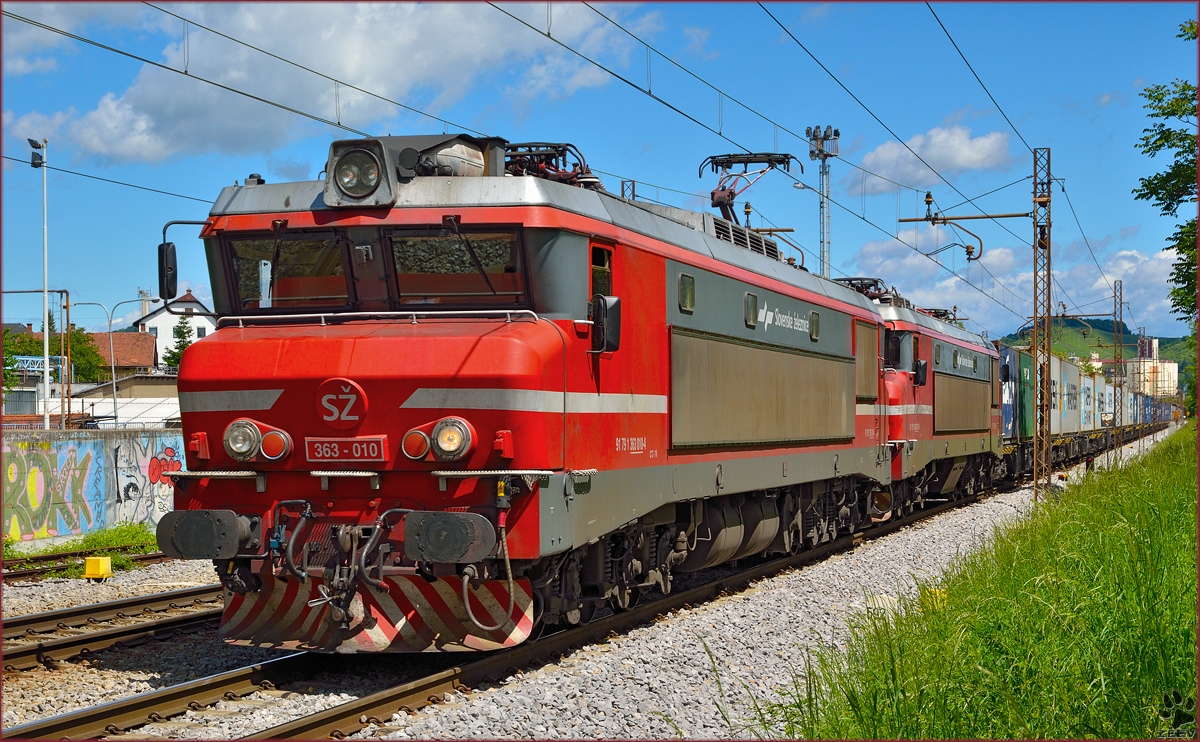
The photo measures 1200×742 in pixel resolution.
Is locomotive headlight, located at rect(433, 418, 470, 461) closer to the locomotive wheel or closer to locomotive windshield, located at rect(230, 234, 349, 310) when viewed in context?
locomotive windshield, located at rect(230, 234, 349, 310)

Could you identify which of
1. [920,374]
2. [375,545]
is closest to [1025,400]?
[920,374]

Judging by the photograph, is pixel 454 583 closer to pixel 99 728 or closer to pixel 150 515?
pixel 99 728

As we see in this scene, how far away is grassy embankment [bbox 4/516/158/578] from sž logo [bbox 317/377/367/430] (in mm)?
8056

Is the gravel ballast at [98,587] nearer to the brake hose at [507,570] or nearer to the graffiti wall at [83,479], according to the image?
the graffiti wall at [83,479]

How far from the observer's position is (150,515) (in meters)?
20.9

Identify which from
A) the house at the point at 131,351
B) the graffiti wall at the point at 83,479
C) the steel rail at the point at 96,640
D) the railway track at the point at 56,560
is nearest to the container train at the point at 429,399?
the steel rail at the point at 96,640

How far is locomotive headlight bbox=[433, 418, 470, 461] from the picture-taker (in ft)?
27.0

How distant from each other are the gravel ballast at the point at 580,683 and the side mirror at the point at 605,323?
7.90 ft

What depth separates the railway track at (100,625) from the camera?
9.28 m

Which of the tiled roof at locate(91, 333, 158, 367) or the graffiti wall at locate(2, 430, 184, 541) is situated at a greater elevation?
the tiled roof at locate(91, 333, 158, 367)

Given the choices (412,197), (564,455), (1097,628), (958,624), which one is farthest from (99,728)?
(1097,628)

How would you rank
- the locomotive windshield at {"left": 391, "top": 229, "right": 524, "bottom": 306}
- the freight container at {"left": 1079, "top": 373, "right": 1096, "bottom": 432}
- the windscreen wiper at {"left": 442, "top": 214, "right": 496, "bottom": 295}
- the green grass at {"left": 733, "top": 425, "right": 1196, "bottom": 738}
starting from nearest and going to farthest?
the green grass at {"left": 733, "top": 425, "right": 1196, "bottom": 738} < the windscreen wiper at {"left": 442, "top": 214, "right": 496, "bottom": 295} < the locomotive windshield at {"left": 391, "top": 229, "right": 524, "bottom": 306} < the freight container at {"left": 1079, "top": 373, "right": 1096, "bottom": 432}

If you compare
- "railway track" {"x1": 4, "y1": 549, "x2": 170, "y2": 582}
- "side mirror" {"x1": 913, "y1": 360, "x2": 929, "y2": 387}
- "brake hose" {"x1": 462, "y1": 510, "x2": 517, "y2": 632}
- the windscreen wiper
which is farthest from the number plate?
"side mirror" {"x1": 913, "y1": 360, "x2": 929, "y2": 387}

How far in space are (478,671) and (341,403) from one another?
2.26 meters
